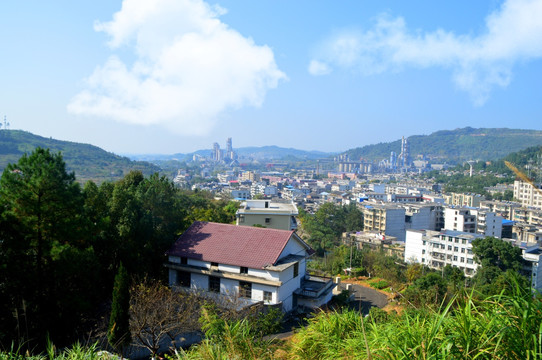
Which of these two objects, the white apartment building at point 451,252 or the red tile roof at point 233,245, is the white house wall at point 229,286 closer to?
the red tile roof at point 233,245

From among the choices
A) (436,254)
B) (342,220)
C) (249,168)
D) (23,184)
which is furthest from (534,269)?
(249,168)

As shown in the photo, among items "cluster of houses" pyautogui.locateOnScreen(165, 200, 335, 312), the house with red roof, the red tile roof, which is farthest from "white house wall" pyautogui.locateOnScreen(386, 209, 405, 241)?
the red tile roof

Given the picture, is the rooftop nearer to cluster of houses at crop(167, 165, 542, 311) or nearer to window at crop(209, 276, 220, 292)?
cluster of houses at crop(167, 165, 542, 311)

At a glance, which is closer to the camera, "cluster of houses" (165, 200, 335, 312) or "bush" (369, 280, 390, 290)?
"cluster of houses" (165, 200, 335, 312)

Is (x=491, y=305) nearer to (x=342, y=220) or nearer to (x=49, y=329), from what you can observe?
(x=49, y=329)

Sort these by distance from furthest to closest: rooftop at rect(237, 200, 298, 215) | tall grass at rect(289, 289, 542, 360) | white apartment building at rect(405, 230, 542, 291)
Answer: white apartment building at rect(405, 230, 542, 291), rooftop at rect(237, 200, 298, 215), tall grass at rect(289, 289, 542, 360)

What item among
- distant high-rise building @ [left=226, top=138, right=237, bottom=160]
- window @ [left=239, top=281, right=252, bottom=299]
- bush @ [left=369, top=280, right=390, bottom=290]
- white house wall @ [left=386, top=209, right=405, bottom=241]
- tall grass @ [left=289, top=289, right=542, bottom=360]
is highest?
distant high-rise building @ [left=226, top=138, right=237, bottom=160]

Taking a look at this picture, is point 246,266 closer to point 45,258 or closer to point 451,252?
Result: point 45,258
